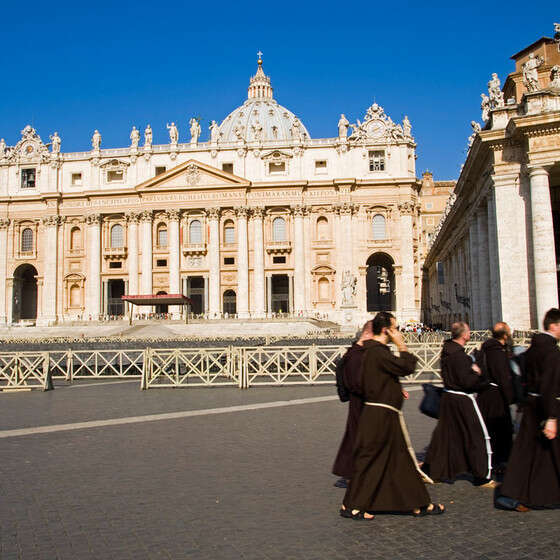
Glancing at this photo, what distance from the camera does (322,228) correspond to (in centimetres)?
6100

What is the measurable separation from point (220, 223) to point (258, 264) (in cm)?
589

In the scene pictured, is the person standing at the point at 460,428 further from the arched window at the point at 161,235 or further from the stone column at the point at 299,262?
the arched window at the point at 161,235

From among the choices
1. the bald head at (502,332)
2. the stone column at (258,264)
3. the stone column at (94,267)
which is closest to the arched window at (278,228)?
the stone column at (258,264)

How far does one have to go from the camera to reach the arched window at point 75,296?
6281 cm

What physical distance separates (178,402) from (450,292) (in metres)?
38.3

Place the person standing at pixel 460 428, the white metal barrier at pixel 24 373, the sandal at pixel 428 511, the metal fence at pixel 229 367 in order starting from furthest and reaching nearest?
1. the white metal barrier at pixel 24 373
2. the metal fence at pixel 229 367
3. the person standing at pixel 460 428
4. the sandal at pixel 428 511

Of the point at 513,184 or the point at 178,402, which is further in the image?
the point at 513,184

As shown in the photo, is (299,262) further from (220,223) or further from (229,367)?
(229,367)

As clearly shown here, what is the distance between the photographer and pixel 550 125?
20672 millimetres

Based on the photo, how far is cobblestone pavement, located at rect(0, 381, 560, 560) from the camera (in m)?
5.04

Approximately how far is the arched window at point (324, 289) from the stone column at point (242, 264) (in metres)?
7.43

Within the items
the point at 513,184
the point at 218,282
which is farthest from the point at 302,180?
the point at 513,184

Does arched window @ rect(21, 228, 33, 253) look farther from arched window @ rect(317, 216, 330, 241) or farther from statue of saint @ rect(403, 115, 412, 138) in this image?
statue of saint @ rect(403, 115, 412, 138)

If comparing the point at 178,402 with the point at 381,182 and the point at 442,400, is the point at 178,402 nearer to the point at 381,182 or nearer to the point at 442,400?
the point at 442,400
